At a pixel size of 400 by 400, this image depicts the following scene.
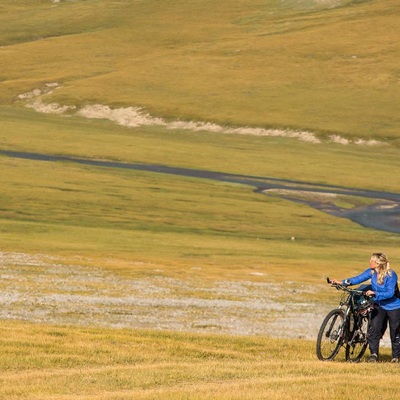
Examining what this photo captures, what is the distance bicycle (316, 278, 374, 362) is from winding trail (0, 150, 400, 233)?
65161 mm

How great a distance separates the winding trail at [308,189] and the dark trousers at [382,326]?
65246 mm

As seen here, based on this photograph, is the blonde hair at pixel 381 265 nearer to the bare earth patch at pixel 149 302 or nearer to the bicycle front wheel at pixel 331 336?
the bicycle front wheel at pixel 331 336

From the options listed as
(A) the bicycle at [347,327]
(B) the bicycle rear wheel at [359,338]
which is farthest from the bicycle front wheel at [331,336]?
(B) the bicycle rear wheel at [359,338]

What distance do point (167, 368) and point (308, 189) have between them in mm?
92923

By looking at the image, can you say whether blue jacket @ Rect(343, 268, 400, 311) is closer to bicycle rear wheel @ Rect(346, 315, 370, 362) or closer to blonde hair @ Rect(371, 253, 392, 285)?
blonde hair @ Rect(371, 253, 392, 285)

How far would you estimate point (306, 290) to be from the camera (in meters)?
52.1

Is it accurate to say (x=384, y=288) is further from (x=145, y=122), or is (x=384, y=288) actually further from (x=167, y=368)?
(x=145, y=122)

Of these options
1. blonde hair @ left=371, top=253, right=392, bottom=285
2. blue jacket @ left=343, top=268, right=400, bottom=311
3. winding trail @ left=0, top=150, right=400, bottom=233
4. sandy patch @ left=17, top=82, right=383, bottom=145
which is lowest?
winding trail @ left=0, top=150, right=400, bottom=233

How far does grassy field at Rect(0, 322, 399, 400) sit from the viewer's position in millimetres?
19703

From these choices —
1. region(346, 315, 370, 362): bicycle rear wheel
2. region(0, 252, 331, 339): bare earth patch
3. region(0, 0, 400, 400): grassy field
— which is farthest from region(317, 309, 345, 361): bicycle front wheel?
region(0, 252, 331, 339): bare earth patch

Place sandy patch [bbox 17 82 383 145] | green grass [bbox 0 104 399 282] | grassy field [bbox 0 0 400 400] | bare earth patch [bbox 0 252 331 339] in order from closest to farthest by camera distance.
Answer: grassy field [bbox 0 0 400 400]
bare earth patch [bbox 0 252 331 339]
green grass [bbox 0 104 399 282]
sandy patch [bbox 17 82 383 145]

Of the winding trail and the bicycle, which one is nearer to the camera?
the bicycle

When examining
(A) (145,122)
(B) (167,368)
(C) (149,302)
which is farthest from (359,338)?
(A) (145,122)

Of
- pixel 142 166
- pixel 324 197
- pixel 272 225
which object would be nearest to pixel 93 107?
pixel 142 166
